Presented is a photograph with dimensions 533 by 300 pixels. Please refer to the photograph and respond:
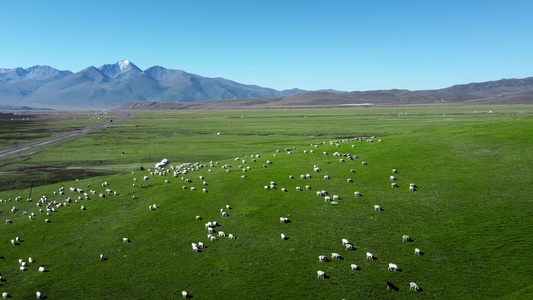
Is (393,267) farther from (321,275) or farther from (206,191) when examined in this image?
(206,191)

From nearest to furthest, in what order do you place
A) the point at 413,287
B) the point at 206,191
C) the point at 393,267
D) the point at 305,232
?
the point at 413,287
the point at 393,267
the point at 305,232
the point at 206,191

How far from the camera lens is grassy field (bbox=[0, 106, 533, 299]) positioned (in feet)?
54.8

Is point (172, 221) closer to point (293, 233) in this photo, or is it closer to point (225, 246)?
point (225, 246)

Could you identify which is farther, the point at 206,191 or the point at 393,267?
the point at 206,191

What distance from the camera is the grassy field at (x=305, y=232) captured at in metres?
16.7

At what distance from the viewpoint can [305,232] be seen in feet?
69.9

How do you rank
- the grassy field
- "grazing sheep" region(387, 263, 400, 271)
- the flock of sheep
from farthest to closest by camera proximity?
1. the flock of sheep
2. "grazing sheep" region(387, 263, 400, 271)
3. the grassy field

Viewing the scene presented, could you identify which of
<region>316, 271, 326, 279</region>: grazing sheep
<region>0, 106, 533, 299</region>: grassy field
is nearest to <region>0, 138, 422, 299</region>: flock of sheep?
<region>316, 271, 326, 279</region>: grazing sheep

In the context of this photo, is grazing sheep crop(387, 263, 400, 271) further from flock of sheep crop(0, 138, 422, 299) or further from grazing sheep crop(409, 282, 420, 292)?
grazing sheep crop(409, 282, 420, 292)

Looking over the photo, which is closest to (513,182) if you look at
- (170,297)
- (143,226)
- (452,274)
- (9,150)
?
(452,274)

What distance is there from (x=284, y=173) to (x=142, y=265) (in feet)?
55.5

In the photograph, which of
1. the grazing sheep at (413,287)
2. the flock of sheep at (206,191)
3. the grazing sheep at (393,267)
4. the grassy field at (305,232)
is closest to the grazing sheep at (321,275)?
the flock of sheep at (206,191)

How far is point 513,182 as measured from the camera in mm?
24766

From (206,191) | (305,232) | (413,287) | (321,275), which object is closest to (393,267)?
(413,287)
